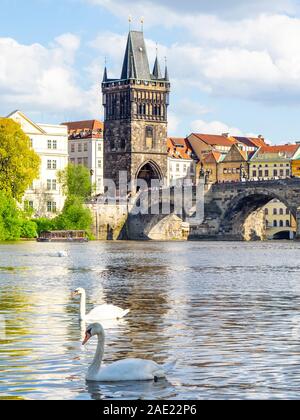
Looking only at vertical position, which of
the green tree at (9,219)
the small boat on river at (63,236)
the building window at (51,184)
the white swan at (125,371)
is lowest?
the white swan at (125,371)

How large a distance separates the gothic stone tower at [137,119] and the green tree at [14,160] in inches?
1562

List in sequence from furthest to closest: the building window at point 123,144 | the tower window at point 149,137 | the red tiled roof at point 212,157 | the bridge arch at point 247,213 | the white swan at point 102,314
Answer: the red tiled roof at point 212,157, the tower window at point 149,137, the building window at point 123,144, the bridge arch at point 247,213, the white swan at point 102,314

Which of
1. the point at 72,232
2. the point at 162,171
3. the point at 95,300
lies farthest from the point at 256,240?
the point at 95,300

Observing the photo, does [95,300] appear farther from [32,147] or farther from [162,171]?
[162,171]

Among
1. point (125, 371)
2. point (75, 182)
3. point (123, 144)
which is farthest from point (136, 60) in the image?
point (125, 371)

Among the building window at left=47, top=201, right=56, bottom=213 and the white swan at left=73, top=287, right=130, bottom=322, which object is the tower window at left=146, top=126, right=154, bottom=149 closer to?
the building window at left=47, top=201, right=56, bottom=213

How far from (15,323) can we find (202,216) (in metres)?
95.9

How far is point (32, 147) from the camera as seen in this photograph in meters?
107

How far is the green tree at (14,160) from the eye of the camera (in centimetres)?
9331

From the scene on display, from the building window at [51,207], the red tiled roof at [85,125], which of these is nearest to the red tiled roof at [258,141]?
the red tiled roof at [85,125]

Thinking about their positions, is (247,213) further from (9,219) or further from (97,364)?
(97,364)

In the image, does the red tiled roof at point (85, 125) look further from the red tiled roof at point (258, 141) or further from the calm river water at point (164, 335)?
the calm river water at point (164, 335)

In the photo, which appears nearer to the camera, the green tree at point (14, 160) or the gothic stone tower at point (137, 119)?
the green tree at point (14, 160)

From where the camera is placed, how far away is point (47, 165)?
359 feet
